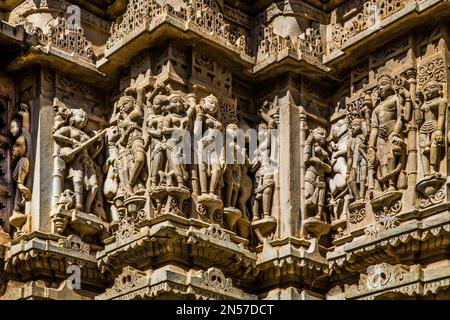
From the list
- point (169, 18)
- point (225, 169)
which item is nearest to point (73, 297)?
point (225, 169)

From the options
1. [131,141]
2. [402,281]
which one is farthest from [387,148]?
[131,141]

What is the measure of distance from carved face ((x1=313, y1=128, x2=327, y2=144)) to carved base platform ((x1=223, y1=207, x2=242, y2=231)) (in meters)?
1.75

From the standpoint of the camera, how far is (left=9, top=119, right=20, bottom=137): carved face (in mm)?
22141

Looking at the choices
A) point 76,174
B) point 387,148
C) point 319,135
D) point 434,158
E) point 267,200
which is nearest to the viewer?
point 434,158

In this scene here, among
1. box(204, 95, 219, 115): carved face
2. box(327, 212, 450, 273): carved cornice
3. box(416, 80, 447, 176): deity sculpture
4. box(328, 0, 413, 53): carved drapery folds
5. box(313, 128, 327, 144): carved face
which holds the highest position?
box(328, 0, 413, 53): carved drapery folds

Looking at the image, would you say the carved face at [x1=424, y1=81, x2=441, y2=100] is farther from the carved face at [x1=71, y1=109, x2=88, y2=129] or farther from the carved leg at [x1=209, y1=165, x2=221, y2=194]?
Answer: the carved face at [x1=71, y1=109, x2=88, y2=129]

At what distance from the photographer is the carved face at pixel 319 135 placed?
73.2 feet

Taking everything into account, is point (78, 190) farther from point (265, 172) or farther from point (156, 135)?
point (265, 172)

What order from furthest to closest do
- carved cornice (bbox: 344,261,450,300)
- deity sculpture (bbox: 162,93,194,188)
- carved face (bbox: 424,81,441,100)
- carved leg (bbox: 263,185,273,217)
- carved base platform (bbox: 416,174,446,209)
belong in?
carved leg (bbox: 263,185,273,217)
deity sculpture (bbox: 162,93,194,188)
carved face (bbox: 424,81,441,100)
carved base platform (bbox: 416,174,446,209)
carved cornice (bbox: 344,261,450,300)

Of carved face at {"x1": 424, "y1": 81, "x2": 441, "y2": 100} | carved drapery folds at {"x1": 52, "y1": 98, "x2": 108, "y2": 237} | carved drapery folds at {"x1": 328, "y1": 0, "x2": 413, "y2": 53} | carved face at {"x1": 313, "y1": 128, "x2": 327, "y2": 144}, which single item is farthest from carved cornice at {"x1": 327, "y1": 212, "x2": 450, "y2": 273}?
carved drapery folds at {"x1": 52, "y1": 98, "x2": 108, "y2": 237}

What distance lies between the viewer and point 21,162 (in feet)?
71.8

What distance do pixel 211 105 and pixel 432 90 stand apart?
10.5 ft

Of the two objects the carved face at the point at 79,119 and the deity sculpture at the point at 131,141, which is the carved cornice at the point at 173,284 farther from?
the carved face at the point at 79,119

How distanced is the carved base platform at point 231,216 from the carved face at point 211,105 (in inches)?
55.9
